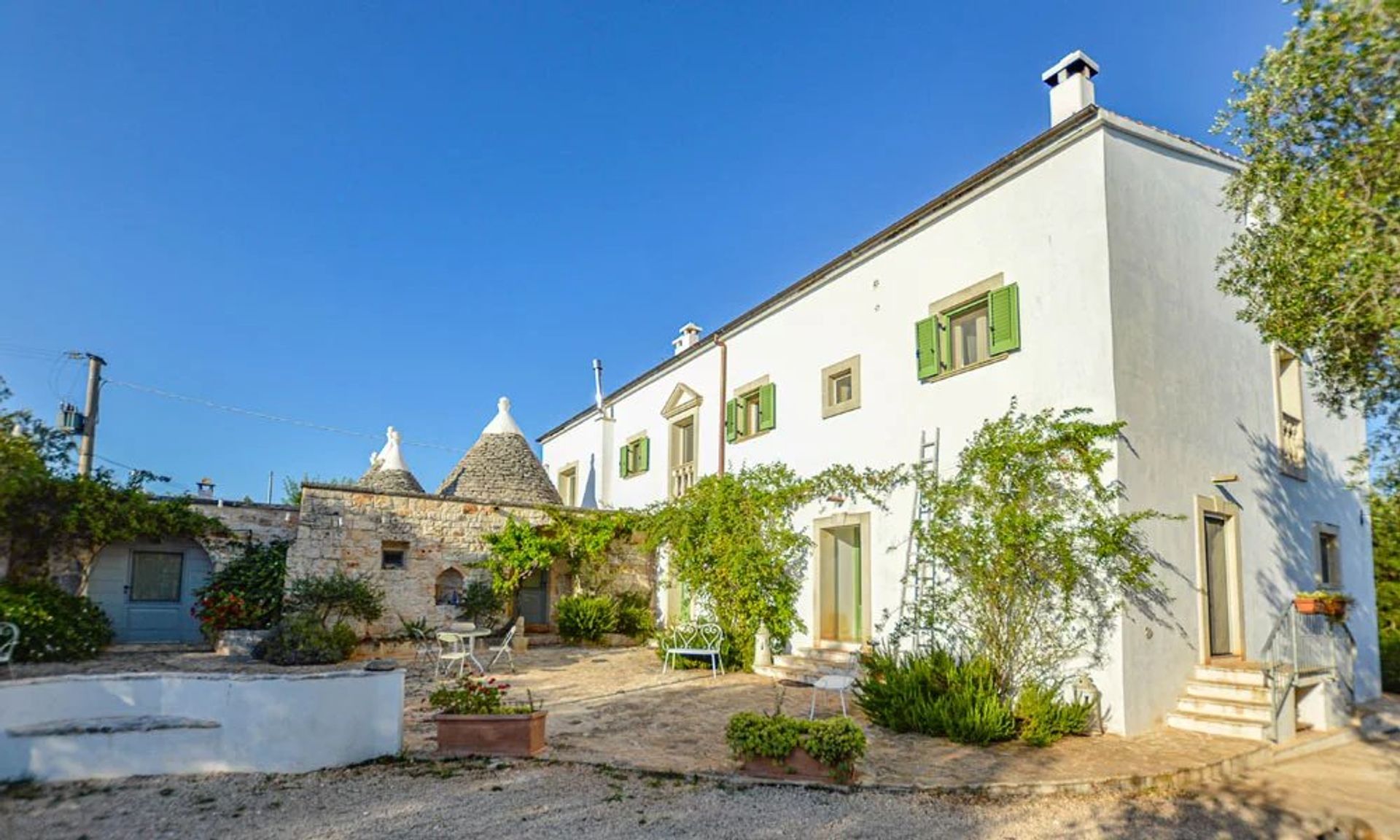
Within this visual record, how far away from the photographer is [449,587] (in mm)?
14500

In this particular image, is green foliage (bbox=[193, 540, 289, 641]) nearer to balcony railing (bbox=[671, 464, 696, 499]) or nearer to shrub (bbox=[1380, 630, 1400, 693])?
balcony railing (bbox=[671, 464, 696, 499])

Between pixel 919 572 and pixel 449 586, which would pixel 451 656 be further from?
pixel 919 572

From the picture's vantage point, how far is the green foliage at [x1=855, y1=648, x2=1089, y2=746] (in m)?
7.56

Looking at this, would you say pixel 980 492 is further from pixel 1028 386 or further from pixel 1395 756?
pixel 1395 756

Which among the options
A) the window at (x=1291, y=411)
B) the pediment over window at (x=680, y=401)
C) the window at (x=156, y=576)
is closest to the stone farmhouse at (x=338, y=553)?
the window at (x=156, y=576)

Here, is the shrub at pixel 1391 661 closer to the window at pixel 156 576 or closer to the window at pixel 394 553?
the window at pixel 394 553

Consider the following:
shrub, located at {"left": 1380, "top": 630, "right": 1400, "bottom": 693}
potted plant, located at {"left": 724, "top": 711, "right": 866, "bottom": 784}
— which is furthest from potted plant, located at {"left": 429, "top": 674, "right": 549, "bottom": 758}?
shrub, located at {"left": 1380, "top": 630, "right": 1400, "bottom": 693}

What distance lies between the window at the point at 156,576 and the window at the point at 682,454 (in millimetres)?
8774

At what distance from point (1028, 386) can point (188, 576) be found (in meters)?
13.8

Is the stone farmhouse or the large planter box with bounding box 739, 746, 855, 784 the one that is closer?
the large planter box with bounding box 739, 746, 855, 784

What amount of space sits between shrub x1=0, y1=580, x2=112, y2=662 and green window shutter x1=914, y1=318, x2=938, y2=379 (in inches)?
474

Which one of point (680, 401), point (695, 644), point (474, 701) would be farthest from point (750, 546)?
point (474, 701)

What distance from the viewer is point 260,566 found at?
13398 millimetres

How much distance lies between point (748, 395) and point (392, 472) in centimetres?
940
